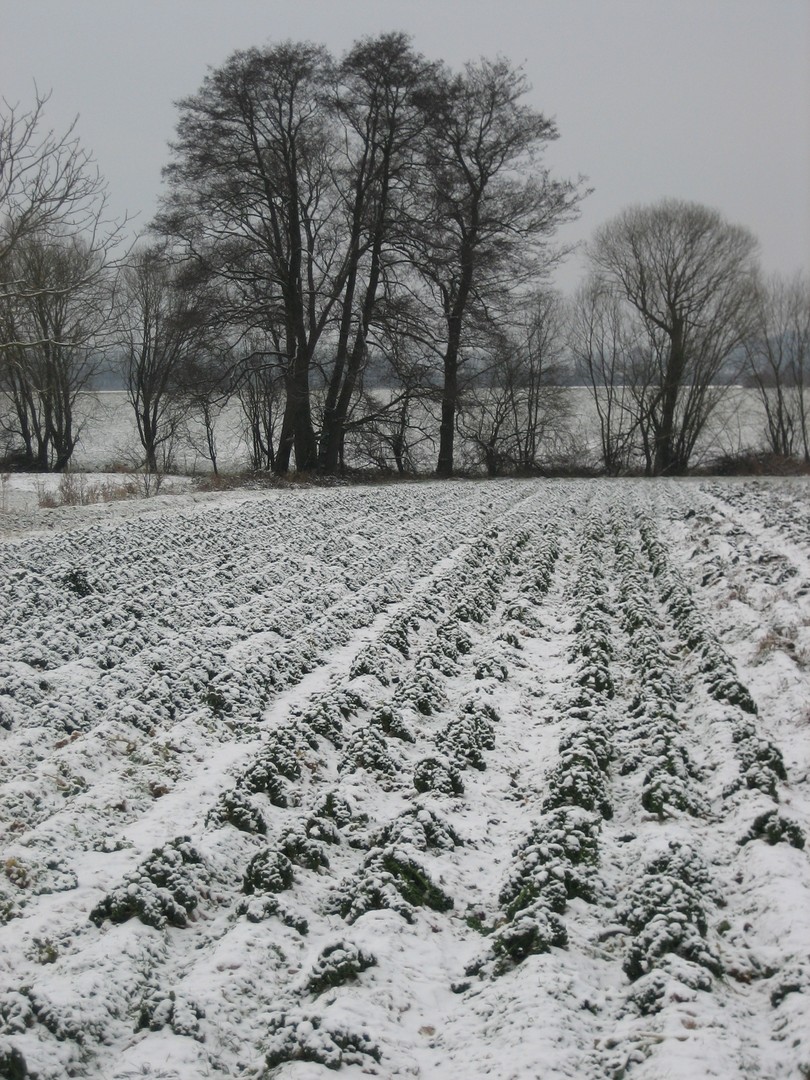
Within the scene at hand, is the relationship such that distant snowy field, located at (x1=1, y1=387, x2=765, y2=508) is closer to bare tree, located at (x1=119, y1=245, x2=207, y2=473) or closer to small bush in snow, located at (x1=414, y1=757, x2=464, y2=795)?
bare tree, located at (x1=119, y1=245, x2=207, y2=473)

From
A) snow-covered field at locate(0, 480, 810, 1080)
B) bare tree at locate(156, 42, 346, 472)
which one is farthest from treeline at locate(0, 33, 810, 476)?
snow-covered field at locate(0, 480, 810, 1080)

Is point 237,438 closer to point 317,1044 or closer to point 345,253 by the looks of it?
point 345,253

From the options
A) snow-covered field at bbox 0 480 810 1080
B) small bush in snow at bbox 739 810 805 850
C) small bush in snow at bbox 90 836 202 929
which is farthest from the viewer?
small bush in snow at bbox 739 810 805 850

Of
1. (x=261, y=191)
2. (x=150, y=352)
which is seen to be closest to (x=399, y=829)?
(x=261, y=191)

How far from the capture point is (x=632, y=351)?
39.4 meters

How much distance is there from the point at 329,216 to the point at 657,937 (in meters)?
25.6

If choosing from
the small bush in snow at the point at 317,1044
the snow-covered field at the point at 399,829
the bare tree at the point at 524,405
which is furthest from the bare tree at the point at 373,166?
the small bush in snow at the point at 317,1044

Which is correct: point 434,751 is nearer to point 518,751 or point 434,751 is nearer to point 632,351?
point 518,751

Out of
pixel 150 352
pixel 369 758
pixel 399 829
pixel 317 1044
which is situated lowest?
pixel 317 1044

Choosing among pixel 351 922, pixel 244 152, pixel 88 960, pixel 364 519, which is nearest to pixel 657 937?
pixel 351 922

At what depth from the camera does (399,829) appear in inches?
172

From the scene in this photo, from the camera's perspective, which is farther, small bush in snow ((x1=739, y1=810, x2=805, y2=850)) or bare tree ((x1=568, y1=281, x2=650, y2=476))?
bare tree ((x1=568, y1=281, x2=650, y2=476))

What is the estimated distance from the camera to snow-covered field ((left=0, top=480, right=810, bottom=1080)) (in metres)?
2.96

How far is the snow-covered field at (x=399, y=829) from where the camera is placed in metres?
2.96
